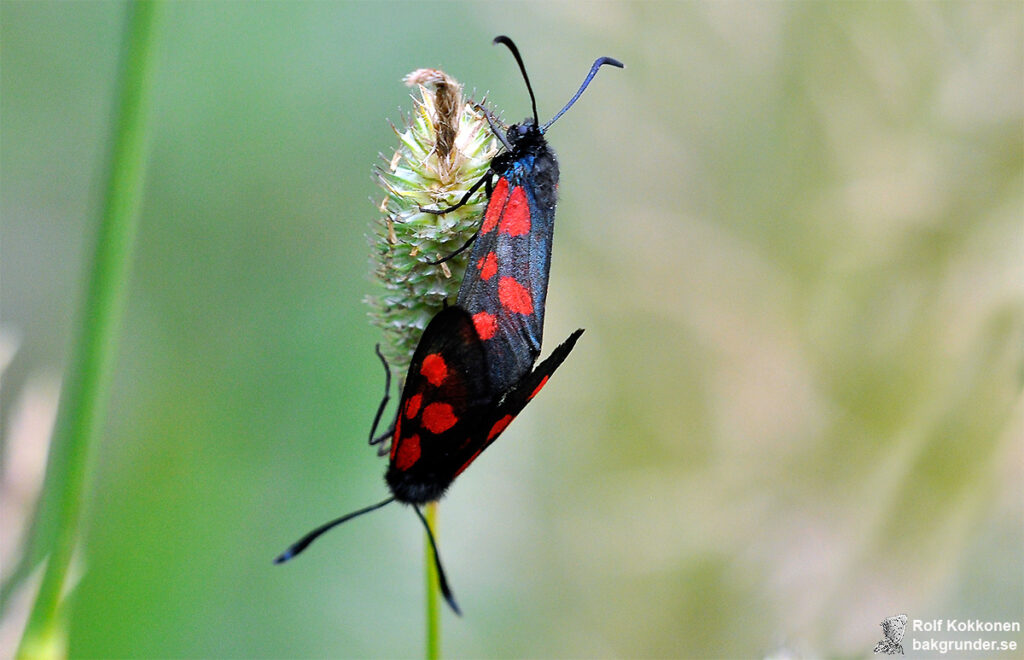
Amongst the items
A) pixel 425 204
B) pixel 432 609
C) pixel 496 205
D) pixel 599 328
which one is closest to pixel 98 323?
pixel 432 609

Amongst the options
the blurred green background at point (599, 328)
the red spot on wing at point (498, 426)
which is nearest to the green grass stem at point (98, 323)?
the blurred green background at point (599, 328)

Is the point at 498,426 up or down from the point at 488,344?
down

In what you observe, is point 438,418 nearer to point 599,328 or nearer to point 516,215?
point 516,215

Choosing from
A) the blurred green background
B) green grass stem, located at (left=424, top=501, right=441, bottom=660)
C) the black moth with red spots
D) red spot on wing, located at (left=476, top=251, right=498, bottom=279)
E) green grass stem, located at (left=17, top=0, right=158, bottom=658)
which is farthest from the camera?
the blurred green background

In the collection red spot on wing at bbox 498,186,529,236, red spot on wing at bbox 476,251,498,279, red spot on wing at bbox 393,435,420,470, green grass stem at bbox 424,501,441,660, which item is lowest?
green grass stem at bbox 424,501,441,660

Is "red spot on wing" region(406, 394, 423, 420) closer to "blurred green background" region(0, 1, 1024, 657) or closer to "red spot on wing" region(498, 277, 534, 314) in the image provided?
"red spot on wing" region(498, 277, 534, 314)

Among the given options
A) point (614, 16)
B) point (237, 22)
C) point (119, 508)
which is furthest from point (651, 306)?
point (237, 22)

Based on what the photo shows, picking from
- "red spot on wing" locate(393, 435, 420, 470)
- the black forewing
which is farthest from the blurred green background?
the black forewing
